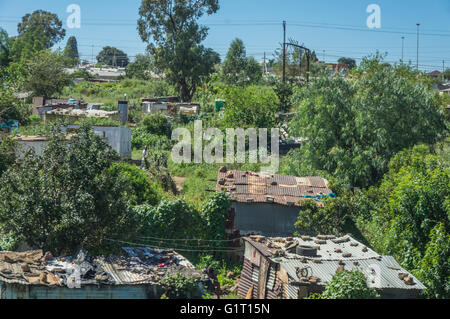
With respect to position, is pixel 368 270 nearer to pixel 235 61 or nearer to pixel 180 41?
pixel 180 41

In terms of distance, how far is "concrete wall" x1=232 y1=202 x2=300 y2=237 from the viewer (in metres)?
14.2

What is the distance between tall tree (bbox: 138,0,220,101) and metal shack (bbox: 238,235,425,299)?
1031 inches

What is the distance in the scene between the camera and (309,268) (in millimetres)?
9805

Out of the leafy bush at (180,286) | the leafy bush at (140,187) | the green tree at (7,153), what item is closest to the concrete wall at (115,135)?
the green tree at (7,153)

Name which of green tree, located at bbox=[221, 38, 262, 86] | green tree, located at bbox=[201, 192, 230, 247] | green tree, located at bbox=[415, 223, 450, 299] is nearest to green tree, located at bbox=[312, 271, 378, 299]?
green tree, located at bbox=[415, 223, 450, 299]

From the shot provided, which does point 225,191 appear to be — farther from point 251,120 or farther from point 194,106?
point 194,106

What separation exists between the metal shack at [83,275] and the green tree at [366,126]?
9197 millimetres

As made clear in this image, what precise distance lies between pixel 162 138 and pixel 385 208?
48.4 ft

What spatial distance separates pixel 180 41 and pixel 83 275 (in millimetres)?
28359

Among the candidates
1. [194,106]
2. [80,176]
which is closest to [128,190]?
[80,176]

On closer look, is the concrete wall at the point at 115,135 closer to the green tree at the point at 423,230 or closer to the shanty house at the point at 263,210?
the shanty house at the point at 263,210

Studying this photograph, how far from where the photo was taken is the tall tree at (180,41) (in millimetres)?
36312

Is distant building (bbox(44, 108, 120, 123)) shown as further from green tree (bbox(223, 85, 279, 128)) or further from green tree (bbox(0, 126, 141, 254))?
green tree (bbox(0, 126, 141, 254))
